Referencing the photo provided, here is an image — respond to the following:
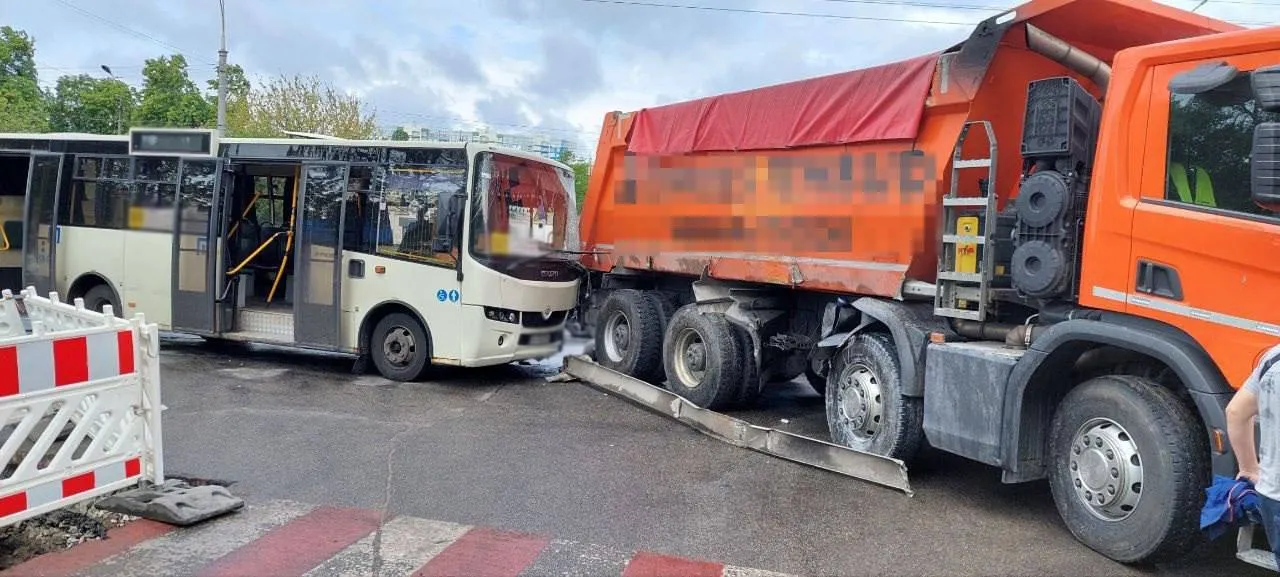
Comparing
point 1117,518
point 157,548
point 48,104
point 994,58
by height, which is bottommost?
point 157,548

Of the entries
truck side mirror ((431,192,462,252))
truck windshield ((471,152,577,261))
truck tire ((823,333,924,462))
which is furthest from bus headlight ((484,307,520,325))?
truck tire ((823,333,924,462))

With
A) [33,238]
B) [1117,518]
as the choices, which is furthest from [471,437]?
[33,238]

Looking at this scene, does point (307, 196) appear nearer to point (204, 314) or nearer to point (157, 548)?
point (204, 314)

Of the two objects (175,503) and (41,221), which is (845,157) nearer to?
(175,503)

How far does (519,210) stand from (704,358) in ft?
9.01

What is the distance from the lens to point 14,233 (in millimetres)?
11023

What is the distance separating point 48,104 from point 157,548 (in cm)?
4740

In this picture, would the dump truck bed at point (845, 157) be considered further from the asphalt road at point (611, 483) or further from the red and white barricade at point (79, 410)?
the red and white barricade at point (79, 410)

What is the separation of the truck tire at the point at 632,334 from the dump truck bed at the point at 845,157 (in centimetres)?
48

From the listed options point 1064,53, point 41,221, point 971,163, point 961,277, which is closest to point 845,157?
point 971,163

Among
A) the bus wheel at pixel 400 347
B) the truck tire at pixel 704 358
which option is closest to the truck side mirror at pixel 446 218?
the bus wheel at pixel 400 347

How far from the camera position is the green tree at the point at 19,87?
112ft

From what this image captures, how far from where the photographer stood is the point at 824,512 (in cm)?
515

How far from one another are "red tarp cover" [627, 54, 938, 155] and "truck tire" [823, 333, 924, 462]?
1.58 metres
